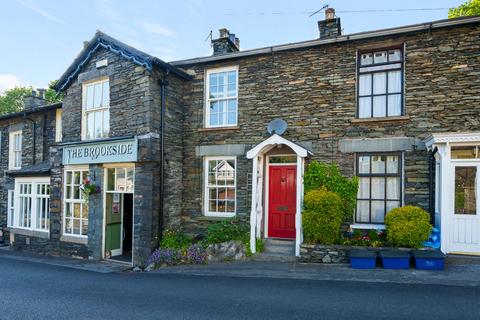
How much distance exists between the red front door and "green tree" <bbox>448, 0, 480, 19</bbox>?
13.5m

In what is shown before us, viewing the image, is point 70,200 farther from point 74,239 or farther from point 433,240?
point 433,240

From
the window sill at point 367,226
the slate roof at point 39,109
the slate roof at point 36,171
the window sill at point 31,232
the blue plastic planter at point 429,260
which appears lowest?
the window sill at point 31,232

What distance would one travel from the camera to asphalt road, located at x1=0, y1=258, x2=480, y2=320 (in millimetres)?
5629

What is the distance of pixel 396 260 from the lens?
26.6 ft

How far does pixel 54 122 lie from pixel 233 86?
365 inches

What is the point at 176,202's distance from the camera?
453 inches

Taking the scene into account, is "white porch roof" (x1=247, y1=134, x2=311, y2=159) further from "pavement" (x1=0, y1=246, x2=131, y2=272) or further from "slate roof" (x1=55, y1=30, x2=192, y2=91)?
"pavement" (x1=0, y1=246, x2=131, y2=272)

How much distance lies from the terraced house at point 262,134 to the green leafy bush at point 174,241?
279 mm

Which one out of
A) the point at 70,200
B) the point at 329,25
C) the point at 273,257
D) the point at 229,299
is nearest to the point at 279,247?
the point at 273,257

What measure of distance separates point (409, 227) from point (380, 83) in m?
4.28

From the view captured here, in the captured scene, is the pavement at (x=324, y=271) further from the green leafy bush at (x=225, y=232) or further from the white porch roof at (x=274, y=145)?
the white porch roof at (x=274, y=145)

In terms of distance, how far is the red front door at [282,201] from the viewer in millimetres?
10617

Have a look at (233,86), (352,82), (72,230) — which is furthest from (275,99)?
(72,230)

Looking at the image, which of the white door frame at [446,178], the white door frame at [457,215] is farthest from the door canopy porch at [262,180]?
the white door frame at [457,215]
